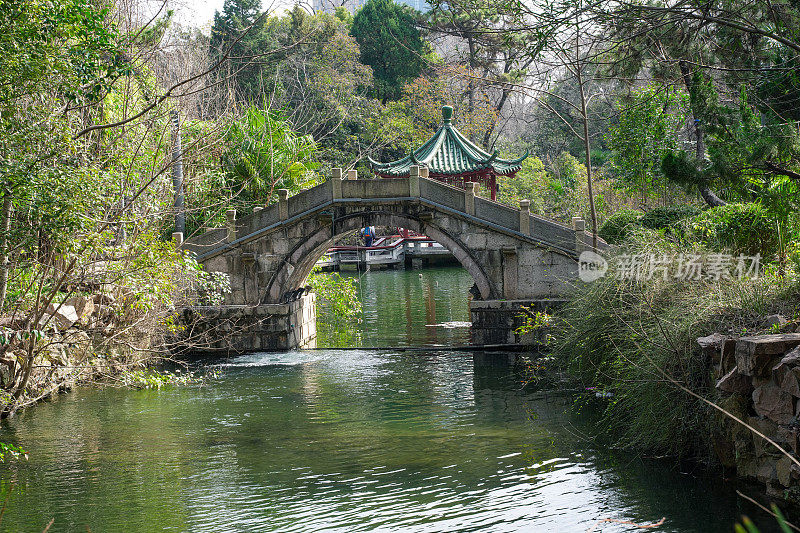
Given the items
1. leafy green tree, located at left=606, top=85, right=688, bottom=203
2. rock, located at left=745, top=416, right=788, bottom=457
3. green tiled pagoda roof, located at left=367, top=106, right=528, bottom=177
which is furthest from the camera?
green tiled pagoda roof, located at left=367, top=106, right=528, bottom=177

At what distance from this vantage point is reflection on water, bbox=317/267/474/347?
66.7 feet

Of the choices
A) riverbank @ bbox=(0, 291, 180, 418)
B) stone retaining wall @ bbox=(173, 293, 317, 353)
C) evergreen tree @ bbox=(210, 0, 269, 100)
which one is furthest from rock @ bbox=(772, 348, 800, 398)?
evergreen tree @ bbox=(210, 0, 269, 100)

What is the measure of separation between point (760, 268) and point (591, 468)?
408cm

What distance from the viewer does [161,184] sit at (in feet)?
51.9

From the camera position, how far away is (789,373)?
24.3ft

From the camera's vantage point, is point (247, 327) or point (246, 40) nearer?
point (247, 327)

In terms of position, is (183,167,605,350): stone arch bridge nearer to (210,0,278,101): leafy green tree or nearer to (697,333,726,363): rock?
(697,333,726,363): rock

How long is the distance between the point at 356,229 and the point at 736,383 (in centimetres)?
1127

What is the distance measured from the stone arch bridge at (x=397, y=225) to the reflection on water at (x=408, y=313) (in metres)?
1.98

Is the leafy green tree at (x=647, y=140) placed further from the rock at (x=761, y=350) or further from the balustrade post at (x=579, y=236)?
the rock at (x=761, y=350)

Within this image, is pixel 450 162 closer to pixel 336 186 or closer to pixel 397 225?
pixel 397 225

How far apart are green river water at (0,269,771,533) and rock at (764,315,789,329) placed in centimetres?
167

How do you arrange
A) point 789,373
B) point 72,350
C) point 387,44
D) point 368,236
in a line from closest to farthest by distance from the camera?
point 789,373 < point 72,350 < point 387,44 < point 368,236

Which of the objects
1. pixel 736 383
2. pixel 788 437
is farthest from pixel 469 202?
pixel 788 437
